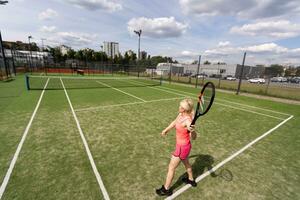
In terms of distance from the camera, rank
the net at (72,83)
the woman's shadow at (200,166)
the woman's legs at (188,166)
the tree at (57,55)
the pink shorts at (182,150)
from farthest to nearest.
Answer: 1. the tree at (57,55)
2. the net at (72,83)
3. the woman's shadow at (200,166)
4. the woman's legs at (188,166)
5. the pink shorts at (182,150)

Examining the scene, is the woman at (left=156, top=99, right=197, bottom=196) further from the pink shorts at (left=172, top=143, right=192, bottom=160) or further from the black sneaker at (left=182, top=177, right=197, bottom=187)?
the black sneaker at (left=182, top=177, right=197, bottom=187)

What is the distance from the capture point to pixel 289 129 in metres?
6.60

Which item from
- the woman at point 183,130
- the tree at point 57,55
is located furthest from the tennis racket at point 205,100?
the tree at point 57,55

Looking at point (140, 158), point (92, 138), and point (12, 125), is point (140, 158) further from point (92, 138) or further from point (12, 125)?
point (12, 125)

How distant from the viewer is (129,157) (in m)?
4.02

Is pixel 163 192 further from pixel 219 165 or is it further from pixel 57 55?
pixel 57 55

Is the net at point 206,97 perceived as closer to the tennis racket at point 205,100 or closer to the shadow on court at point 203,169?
the tennis racket at point 205,100

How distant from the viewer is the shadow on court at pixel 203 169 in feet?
10.9

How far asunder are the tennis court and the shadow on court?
21 mm

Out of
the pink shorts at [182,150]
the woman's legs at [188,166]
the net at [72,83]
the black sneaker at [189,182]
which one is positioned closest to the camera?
the pink shorts at [182,150]

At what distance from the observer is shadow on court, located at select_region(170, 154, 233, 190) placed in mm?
3316

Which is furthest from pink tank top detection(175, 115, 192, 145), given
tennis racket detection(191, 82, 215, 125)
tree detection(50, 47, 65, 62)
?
tree detection(50, 47, 65, 62)

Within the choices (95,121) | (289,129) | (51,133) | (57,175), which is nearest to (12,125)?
(51,133)

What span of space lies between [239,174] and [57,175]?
148 inches
